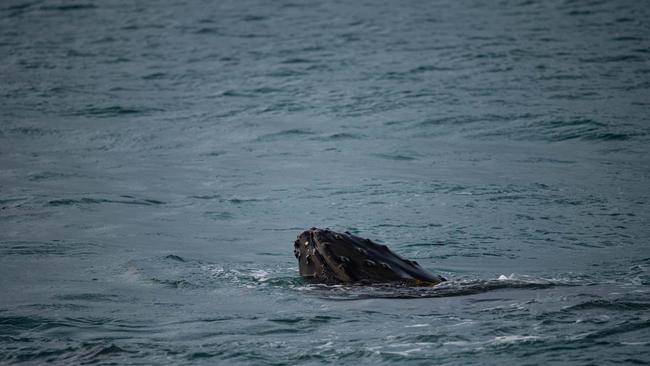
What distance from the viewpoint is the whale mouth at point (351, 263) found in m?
10.7

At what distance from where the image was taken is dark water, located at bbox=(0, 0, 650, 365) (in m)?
9.62

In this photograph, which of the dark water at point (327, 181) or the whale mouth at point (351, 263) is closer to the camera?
the dark water at point (327, 181)

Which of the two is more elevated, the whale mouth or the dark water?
the whale mouth

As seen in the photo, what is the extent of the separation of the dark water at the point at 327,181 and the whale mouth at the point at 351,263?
23cm

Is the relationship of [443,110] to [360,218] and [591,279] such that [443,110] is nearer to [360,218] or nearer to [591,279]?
[360,218]

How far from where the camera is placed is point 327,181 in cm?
1927

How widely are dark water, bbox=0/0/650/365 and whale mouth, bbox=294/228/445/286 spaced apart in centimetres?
23

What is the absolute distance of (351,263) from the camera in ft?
35.3

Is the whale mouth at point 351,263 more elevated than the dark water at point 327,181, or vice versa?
the whale mouth at point 351,263

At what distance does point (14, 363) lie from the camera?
9156 mm

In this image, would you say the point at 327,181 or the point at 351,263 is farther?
the point at 327,181

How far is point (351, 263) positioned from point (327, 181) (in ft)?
28.0

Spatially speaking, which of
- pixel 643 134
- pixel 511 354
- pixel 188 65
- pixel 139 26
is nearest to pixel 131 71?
pixel 188 65

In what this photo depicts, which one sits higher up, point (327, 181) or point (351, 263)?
point (351, 263)
